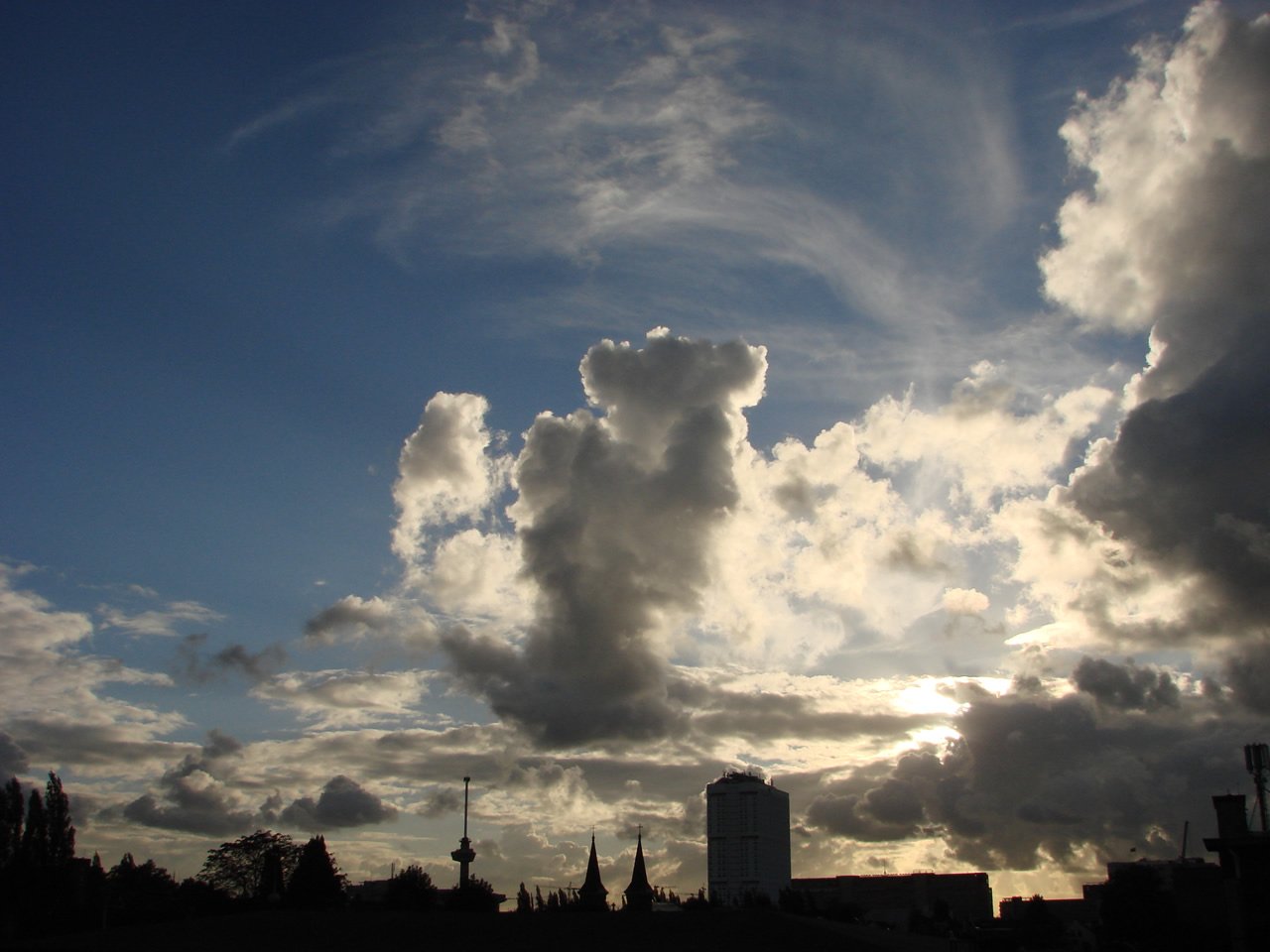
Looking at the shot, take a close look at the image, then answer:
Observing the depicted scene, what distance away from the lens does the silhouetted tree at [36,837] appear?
117000mm

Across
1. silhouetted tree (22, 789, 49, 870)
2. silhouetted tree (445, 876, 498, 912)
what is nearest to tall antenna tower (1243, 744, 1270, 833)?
silhouetted tree (445, 876, 498, 912)

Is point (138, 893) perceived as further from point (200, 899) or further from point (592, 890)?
point (592, 890)

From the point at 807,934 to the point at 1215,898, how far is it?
62627 mm

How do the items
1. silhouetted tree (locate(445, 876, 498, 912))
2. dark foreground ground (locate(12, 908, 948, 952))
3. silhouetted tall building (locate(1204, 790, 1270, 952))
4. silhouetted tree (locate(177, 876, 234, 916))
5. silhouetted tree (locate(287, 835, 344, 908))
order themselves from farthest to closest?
silhouetted tree (locate(287, 835, 344, 908)) < silhouetted tree (locate(177, 876, 234, 916)) < silhouetted tree (locate(445, 876, 498, 912)) < dark foreground ground (locate(12, 908, 948, 952)) < silhouetted tall building (locate(1204, 790, 1270, 952))

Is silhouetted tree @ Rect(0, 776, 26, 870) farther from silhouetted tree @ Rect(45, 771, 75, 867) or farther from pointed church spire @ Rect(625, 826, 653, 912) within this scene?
pointed church spire @ Rect(625, 826, 653, 912)

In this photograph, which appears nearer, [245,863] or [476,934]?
[476,934]

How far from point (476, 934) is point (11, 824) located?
67527 mm

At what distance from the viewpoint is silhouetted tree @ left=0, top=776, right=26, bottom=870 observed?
116188 millimetres

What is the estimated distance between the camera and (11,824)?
117 m

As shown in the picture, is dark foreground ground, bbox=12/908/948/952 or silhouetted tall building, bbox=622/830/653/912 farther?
silhouetted tall building, bbox=622/830/653/912

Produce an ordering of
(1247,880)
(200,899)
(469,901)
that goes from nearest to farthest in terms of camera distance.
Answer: (1247,880) → (469,901) → (200,899)

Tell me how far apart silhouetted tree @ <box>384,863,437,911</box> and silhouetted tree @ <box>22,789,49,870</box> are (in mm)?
35488

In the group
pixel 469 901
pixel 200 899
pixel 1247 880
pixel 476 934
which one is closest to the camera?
pixel 1247 880

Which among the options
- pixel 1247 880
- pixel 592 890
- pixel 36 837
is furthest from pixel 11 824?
pixel 1247 880
